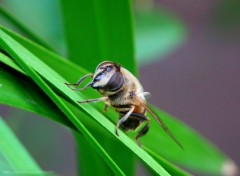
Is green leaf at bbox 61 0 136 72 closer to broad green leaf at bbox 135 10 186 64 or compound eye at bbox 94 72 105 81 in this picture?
A: compound eye at bbox 94 72 105 81

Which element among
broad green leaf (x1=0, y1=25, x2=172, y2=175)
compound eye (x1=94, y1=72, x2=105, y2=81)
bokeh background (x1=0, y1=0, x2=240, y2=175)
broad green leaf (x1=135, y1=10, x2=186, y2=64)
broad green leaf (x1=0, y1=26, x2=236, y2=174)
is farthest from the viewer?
bokeh background (x1=0, y1=0, x2=240, y2=175)

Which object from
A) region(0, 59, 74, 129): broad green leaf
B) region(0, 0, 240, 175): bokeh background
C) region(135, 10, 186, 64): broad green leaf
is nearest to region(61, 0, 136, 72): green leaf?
region(0, 59, 74, 129): broad green leaf

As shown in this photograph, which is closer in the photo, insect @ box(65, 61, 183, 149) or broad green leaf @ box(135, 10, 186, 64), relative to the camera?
insect @ box(65, 61, 183, 149)

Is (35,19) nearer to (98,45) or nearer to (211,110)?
(98,45)

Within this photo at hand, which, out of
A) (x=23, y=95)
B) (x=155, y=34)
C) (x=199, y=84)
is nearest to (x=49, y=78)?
(x=23, y=95)

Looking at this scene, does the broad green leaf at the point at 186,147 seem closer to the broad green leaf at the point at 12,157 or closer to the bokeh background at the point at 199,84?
the broad green leaf at the point at 12,157
